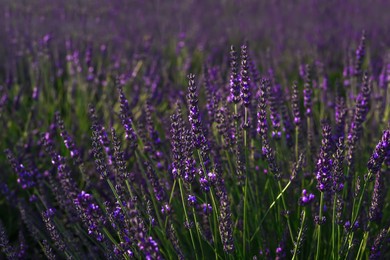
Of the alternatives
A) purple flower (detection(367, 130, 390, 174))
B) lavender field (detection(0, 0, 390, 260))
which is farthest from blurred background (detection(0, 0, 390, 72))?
purple flower (detection(367, 130, 390, 174))

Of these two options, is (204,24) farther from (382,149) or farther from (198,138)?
(382,149)

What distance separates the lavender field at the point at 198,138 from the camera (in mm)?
1799

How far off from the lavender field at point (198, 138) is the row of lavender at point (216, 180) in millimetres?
11

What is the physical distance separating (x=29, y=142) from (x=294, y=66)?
311 centimetres

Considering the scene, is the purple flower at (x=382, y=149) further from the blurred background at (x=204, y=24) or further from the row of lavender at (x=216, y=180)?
the blurred background at (x=204, y=24)

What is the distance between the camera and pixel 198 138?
169 cm

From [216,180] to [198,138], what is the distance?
17cm

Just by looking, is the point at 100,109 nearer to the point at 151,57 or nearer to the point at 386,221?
the point at 151,57

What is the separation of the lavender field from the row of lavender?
0.4 inches

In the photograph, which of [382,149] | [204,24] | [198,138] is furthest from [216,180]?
[204,24]

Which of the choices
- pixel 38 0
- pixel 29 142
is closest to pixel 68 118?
pixel 29 142

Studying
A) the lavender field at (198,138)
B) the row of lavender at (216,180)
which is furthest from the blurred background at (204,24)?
the row of lavender at (216,180)

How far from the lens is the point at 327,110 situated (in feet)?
11.2

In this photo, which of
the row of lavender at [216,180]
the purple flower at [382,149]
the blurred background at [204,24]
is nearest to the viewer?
the purple flower at [382,149]
